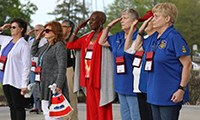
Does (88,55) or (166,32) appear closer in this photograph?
(166,32)

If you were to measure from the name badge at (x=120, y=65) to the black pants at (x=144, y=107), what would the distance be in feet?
1.60

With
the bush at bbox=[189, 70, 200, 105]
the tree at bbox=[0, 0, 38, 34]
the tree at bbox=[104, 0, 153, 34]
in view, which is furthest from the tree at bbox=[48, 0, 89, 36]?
the bush at bbox=[189, 70, 200, 105]

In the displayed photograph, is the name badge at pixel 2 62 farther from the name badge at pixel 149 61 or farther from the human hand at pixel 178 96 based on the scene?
the human hand at pixel 178 96

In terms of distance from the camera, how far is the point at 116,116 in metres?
7.21

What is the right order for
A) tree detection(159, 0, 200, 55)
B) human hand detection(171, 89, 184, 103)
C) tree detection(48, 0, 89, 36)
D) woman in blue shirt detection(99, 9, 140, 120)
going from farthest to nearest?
tree detection(48, 0, 89, 36) < tree detection(159, 0, 200, 55) < woman in blue shirt detection(99, 9, 140, 120) < human hand detection(171, 89, 184, 103)

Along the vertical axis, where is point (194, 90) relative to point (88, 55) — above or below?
below

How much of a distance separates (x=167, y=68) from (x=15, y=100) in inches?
103

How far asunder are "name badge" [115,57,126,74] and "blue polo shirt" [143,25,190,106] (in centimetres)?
129

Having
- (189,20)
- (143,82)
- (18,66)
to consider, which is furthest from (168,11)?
(189,20)

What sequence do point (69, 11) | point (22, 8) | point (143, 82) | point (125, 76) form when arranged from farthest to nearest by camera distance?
point (69, 11), point (22, 8), point (125, 76), point (143, 82)

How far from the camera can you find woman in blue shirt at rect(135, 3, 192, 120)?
3.14 meters

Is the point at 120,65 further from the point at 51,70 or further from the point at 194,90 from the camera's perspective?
the point at 194,90

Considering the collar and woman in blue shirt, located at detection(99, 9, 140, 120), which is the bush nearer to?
woman in blue shirt, located at detection(99, 9, 140, 120)

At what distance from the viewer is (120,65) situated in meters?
4.55
